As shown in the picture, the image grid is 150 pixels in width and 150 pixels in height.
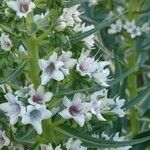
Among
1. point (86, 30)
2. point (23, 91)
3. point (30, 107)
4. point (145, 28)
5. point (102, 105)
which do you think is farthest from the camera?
point (145, 28)

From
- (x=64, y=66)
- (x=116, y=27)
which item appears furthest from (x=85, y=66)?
(x=116, y=27)

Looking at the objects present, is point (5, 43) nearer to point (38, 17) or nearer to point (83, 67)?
point (38, 17)

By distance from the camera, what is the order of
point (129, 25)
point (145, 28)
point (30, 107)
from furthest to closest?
point (145, 28), point (129, 25), point (30, 107)

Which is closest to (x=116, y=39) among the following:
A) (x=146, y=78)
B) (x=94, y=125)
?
(x=146, y=78)

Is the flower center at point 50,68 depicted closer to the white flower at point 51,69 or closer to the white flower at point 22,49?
the white flower at point 51,69

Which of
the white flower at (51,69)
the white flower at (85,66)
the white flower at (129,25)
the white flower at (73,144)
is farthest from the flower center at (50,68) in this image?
the white flower at (129,25)

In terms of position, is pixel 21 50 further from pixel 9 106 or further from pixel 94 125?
pixel 94 125
